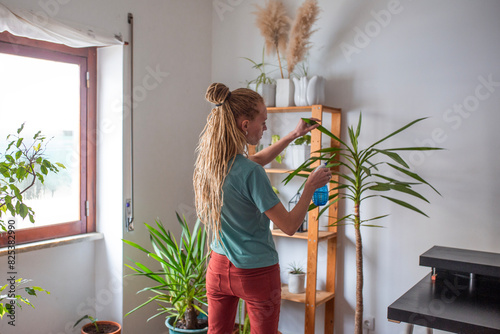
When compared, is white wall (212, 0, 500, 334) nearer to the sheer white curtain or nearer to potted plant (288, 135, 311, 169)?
potted plant (288, 135, 311, 169)

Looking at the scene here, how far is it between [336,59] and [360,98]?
1.03 feet

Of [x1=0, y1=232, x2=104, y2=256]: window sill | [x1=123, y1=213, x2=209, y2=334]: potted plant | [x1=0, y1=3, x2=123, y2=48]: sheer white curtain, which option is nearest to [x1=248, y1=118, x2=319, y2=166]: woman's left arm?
[x1=123, y1=213, x2=209, y2=334]: potted plant

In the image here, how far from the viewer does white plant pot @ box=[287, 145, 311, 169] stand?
312 cm

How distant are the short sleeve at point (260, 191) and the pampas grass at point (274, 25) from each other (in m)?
1.61

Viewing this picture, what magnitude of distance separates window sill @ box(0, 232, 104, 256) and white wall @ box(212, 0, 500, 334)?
1447 mm

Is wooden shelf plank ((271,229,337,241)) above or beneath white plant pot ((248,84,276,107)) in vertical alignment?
beneath

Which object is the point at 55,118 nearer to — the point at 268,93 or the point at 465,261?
the point at 268,93

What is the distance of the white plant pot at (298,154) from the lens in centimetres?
312

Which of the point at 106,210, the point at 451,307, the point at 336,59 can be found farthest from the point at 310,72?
the point at 451,307

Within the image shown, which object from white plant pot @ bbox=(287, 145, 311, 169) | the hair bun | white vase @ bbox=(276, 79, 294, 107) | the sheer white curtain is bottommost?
white plant pot @ bbox=(287, 145, 311, 169)

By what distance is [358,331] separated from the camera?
2.67 m

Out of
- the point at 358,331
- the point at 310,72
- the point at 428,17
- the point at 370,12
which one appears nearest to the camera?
the point at 358,331

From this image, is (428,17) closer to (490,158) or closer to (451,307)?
(490,158)

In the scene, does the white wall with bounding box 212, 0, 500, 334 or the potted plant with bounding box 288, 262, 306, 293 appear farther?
the potted plant with bounding box 288, 262, 306, 293
